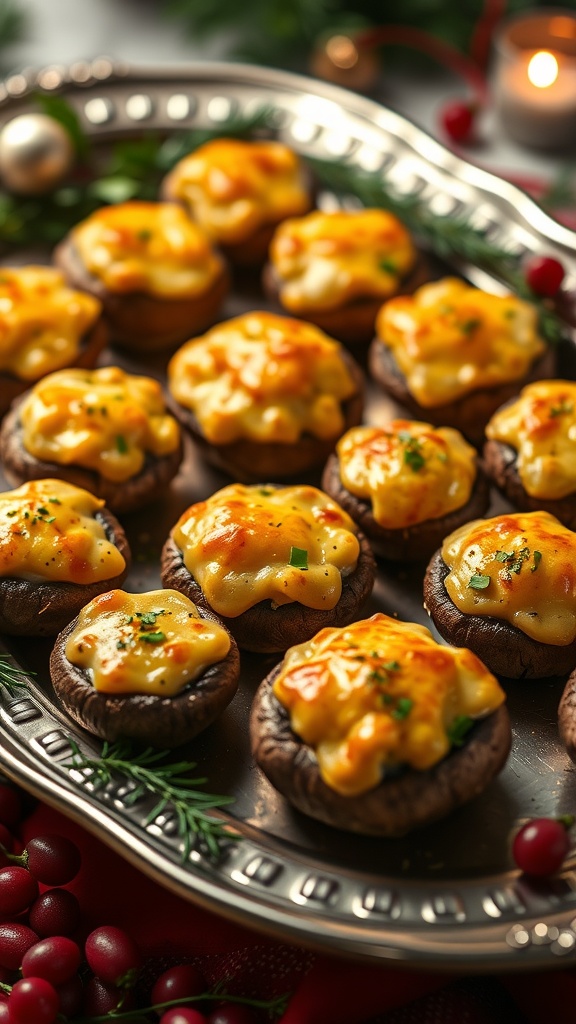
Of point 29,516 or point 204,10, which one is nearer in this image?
point 29,516

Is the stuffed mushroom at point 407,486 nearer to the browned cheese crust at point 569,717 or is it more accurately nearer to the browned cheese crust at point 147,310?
the browned cheese crust at point 569,717

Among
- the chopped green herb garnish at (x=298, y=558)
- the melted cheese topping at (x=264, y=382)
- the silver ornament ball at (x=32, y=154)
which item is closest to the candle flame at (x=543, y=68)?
the melted cheese topping at (x=264, y=382)

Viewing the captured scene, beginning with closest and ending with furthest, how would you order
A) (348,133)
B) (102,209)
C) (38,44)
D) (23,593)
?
1. (23,593)
2. (102,209)
3. (348,133)
4. (38,44)

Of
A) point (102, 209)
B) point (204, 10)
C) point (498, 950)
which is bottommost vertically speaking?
point (498, 950)

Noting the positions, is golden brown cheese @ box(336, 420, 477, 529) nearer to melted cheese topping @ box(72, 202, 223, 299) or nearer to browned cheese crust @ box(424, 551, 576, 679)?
browned cheese crust @ box(424, 551, 576, 679)

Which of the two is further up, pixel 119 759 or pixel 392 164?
pixel 392 164

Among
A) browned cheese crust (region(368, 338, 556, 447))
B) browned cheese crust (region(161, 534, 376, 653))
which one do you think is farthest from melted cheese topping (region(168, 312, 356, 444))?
browned cheese crust (region(161, 534, 376, 653))

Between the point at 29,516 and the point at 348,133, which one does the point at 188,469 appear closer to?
the point at 29,516

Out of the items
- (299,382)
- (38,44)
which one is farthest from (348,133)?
(38,44)

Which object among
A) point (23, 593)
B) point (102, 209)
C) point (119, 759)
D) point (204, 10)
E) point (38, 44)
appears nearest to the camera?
point (119, 759)
